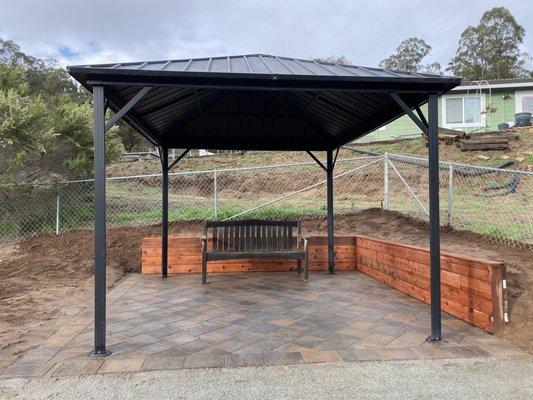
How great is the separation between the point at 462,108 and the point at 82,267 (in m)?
18.0

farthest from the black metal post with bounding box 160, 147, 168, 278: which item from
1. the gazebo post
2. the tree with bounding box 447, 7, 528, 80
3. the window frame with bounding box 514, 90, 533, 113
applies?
the tree with bounding box 447, 7, 528, 80

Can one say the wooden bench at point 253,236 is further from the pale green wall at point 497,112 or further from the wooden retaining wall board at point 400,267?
the pale green wall at point 497,112

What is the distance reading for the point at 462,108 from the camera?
62.0 ft

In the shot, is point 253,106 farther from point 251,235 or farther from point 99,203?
point 99,203

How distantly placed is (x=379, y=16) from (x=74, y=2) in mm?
22257

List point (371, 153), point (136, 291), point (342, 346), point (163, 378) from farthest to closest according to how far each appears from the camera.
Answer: point (371, 153), point (136, 291), point (342, 346), point (163, 378)

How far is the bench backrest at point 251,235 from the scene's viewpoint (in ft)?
20.5

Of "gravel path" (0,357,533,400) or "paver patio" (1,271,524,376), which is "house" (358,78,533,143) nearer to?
"paver patio" (1,271,524,376)

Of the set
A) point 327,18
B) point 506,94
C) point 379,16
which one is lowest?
point 506,94

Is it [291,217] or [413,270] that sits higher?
[291,217]

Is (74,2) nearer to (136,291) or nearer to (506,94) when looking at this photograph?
(136,291)

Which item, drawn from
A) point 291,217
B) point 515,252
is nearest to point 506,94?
point 291,217

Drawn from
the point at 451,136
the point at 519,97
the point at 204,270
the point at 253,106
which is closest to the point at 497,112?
the point at 519,97

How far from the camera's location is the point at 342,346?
3.29 meters
